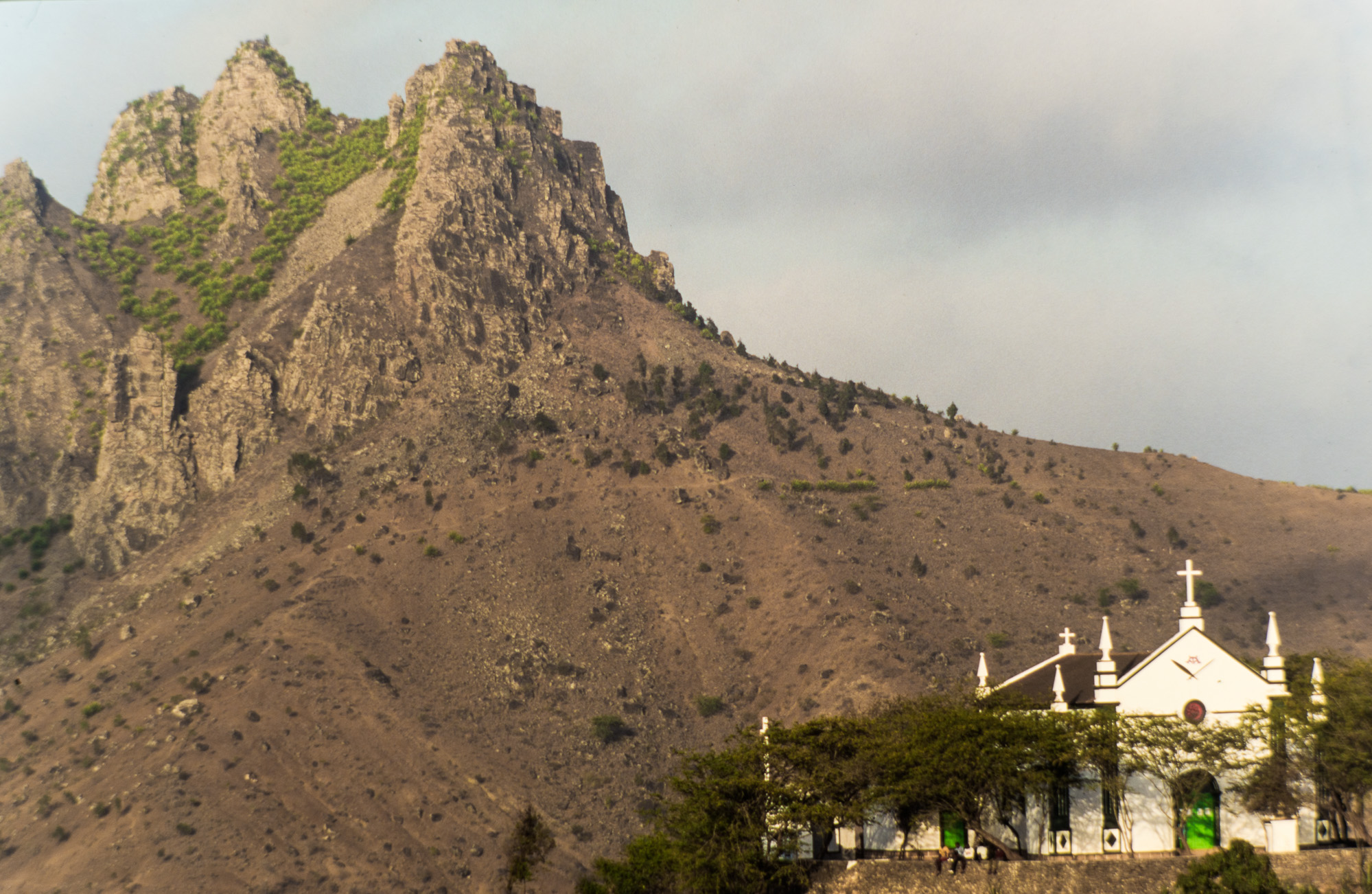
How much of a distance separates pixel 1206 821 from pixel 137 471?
4502 inches

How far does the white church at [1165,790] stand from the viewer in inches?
1848

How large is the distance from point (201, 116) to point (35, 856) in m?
121

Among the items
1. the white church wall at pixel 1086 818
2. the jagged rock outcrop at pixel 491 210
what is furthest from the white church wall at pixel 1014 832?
the jagged rock outcrop at pixel 491 210

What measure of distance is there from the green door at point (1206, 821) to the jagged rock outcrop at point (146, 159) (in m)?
159

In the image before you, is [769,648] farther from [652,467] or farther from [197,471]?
[197,471]

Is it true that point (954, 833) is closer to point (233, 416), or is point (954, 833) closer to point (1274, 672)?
point (1274, 672)

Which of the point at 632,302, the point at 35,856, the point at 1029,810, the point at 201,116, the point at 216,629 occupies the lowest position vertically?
the point at 35,856

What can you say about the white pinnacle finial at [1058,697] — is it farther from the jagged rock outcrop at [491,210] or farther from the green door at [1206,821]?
the jagged rock outcrop at [491,210]

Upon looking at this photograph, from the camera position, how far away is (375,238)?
153 m

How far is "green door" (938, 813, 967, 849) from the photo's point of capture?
52.1 meters

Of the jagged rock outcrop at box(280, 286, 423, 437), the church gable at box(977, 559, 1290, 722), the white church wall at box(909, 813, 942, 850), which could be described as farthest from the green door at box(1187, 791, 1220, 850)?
the jagged rock outcrop at box(280, 286, 423, 437)

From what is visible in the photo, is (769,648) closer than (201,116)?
Yes

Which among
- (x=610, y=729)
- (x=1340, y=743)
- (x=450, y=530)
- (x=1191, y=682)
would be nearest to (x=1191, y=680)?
(x=1191, y=682)

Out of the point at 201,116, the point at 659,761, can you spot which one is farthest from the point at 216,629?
the point at 201,116
